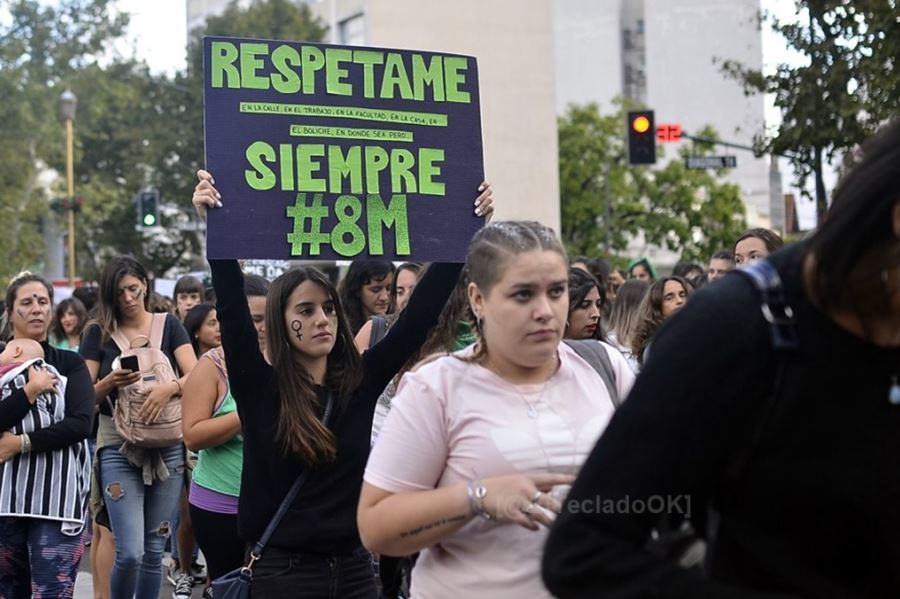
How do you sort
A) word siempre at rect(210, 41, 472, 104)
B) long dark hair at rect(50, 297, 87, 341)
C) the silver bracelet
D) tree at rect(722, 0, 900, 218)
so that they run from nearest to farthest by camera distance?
the silver bracelet < word siempre at rect(210, 41, 472, 104) < long dark hair at rect(50, 297, 87, 341) < tree at rect(722, 0, 900, 218)

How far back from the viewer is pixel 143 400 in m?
7.68

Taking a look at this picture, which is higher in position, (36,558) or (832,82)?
(832,82)

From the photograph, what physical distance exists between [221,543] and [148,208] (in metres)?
20.7

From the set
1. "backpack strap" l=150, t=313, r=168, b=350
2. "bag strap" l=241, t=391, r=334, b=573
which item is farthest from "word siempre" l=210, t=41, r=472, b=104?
"backpack strap" l=150, t=313, r=168, b=350

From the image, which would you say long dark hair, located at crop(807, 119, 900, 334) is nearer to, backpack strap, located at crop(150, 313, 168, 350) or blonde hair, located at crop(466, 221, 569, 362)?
blonde hair, located at crop(466, 221, 569, 362)

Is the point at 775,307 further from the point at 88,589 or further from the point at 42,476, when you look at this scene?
the point at 88,589

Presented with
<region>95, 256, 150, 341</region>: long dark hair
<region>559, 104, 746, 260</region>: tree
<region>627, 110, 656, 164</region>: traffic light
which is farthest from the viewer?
<region>559, 104, 746, 260</region>: tree

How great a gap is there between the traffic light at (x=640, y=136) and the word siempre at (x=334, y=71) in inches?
751

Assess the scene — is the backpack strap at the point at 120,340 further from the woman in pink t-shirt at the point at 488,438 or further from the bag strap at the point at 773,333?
the bag strap at the point at 773,333

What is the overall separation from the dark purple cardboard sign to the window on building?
44094mm

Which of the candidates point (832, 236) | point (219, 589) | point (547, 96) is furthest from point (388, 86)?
point (547, 96)

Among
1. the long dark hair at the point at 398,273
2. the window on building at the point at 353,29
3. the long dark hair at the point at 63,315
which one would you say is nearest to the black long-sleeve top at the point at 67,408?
the long dark hair at the point at 398,273

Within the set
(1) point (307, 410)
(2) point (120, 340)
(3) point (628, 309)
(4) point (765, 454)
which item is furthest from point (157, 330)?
(4) point (765, 454)

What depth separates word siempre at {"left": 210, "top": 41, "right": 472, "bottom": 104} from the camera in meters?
5.30
